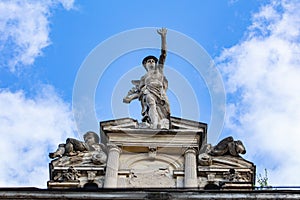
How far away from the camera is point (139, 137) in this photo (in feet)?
78.6

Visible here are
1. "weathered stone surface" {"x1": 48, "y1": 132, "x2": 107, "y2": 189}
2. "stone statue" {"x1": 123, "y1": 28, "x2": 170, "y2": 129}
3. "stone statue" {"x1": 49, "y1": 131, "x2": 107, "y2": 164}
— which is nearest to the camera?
"weathered stone surface" {"x1": 48, "y1": 132, "x2": 107, "y2": 189}

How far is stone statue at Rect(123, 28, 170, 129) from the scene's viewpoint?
81.7ft

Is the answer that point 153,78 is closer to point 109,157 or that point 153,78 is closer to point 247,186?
point 109,157

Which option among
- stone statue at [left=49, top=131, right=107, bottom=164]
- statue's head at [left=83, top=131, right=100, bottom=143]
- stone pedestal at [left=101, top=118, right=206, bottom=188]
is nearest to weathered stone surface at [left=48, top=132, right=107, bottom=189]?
stone statue at [left=49, top=131, right=107, bottom=164]

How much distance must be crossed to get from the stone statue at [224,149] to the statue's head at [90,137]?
327 cm

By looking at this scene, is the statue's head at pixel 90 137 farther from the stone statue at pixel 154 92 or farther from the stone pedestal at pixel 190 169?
the stone pedestal at pixel 190 169

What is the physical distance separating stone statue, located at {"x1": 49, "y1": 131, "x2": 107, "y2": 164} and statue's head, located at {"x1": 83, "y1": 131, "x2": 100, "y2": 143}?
16cm

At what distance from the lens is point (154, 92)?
83.9ft

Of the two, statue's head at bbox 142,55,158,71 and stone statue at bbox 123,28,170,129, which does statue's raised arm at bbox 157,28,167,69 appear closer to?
stone statue at bbox 123,28,170,129

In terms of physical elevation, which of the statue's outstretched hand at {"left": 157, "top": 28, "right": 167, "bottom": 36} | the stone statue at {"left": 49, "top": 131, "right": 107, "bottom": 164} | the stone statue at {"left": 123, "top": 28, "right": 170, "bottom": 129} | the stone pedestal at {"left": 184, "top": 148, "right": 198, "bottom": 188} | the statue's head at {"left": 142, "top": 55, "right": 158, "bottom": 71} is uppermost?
the statue's outstretched hand at {"left": 157, "top": 28, "right": 167, "bottom": 36}

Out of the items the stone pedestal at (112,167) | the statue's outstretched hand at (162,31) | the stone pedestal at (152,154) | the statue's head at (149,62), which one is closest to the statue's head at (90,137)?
the stone pedestal at (152,154)

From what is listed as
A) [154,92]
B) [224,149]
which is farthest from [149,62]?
[224,149]

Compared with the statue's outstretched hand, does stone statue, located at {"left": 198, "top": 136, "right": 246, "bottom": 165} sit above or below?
below

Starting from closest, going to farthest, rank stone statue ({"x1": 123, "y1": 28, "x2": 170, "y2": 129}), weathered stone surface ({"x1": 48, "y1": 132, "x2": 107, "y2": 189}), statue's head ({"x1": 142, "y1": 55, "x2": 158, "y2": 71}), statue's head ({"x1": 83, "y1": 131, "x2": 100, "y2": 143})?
weathered stone surface ({"x1": 48, "y1": 132, "x2": 107, "y2": 189}) < statue's head ({"x1": 83, "y1": 131, "x2": 100, "y2": 143}) < stone statue ({"x1": 123, "y1": 28, "x2": 170, "y2": 129}) < statue's head ({"x1": 142, "y1": 55, "x2": 158, "y2": 71})
